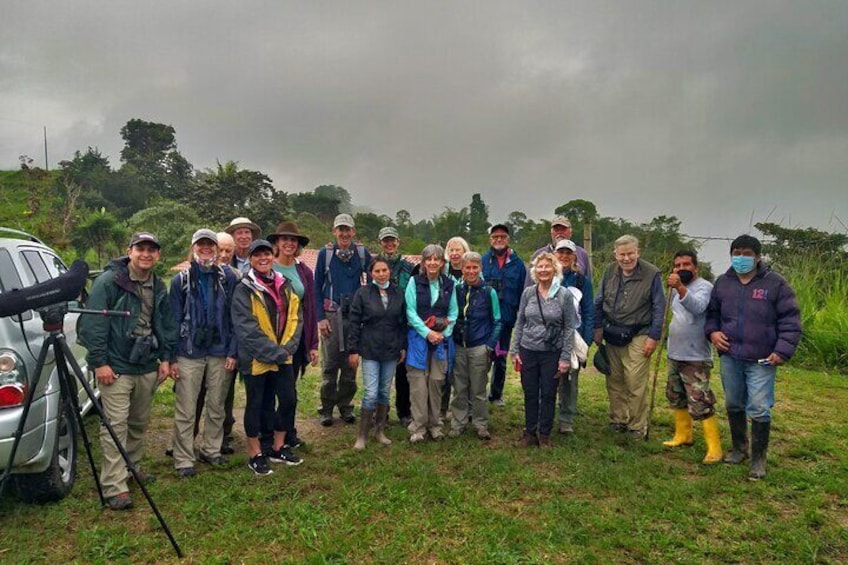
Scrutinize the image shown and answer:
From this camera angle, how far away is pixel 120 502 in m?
3.53

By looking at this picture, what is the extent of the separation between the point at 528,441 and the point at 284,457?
226 cm

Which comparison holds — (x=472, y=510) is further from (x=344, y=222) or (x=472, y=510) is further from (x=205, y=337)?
(x=344, y=222)

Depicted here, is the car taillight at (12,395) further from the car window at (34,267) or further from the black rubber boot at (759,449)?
the black rubber boot at (759,449)

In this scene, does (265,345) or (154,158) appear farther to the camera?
(154,158)

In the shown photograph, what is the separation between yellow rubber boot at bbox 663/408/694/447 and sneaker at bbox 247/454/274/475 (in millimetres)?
3639

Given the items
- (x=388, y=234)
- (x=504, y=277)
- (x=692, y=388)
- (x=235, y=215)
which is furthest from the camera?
(x=235, y=215)

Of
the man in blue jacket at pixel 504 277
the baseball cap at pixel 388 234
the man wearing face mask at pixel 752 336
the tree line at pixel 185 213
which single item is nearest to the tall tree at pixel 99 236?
the tree line at pixel 185 213

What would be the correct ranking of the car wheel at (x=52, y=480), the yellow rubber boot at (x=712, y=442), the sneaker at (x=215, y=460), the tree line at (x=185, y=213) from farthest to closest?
the tree line at (x=185, y=213) < the yellow rubber boot at (x=712, y=442) < the sneaker at (x=215, y=460) < the car wheel at (x=52, y=480)

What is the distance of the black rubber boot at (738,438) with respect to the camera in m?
4.34

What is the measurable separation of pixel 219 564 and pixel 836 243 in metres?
12.0

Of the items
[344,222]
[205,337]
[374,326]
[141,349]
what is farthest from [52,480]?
[344,222]

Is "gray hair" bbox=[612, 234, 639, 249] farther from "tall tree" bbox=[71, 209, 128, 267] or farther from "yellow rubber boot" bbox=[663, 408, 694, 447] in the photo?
"tall tree" bbox=[71, 209, 128, 267]

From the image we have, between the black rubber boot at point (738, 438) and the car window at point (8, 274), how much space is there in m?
5.52

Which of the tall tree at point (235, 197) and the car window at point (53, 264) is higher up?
the tall tree at point (235, 197)
